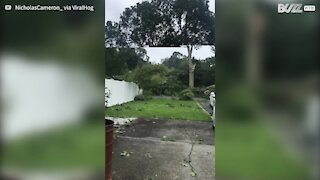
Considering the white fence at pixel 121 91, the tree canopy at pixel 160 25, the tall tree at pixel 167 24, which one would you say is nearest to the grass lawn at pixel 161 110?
the white fence at pixel 121 91

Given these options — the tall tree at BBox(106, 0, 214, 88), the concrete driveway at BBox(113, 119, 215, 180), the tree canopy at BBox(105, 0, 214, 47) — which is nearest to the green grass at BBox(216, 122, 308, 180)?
the concrete driveway at BBox(113, 119, 215, 180)

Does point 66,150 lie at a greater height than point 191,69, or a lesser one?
lesser

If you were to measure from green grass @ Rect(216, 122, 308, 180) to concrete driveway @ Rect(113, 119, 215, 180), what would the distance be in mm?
133

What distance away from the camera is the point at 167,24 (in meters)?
2.10

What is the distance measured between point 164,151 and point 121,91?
1.65ft

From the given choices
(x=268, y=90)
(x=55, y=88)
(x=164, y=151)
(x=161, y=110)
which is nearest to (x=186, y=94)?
(x=161, y=110)

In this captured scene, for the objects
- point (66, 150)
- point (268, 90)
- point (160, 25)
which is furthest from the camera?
point (160, 25)

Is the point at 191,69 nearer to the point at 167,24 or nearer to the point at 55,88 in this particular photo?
the point at 167,24

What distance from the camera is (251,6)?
71.2 inches

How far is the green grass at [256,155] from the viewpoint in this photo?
5.89ft

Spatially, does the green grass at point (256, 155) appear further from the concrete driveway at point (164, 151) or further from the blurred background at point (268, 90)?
the concrete driveway at point (164, 151)

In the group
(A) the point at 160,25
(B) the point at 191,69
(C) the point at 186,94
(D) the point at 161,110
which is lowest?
(D) the point at 161,110

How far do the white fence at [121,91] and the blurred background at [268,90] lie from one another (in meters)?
0.61

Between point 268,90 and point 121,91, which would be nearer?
point 268,90
